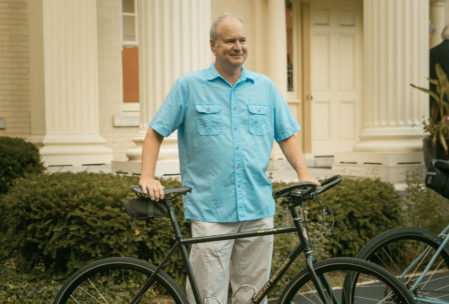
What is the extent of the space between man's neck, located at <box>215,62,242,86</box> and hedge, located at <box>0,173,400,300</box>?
1643 mm

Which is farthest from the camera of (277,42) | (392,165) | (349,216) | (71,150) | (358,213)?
(277,42)

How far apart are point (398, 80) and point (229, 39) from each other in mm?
6167

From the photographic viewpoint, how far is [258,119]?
3.23 metres

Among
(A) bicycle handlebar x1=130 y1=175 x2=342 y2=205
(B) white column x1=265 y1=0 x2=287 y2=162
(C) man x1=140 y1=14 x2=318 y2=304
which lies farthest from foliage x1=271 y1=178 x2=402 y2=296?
(B) white column x1=265 y1=0 x2=287 y2=162

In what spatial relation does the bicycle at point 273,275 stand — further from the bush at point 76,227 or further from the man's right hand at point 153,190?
the bush at point 76,227

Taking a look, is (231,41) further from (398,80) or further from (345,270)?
(398,80)

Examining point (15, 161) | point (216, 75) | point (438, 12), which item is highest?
point (438, 12)

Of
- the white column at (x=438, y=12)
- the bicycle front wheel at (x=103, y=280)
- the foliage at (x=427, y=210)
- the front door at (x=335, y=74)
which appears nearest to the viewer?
the bicycle front wheel at (x=103, y=280)

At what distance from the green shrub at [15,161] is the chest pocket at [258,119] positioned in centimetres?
514

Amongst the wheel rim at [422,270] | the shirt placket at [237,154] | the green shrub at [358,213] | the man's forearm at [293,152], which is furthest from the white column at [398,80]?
the shirt placket at [237,154]

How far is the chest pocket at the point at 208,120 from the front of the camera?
124 inches

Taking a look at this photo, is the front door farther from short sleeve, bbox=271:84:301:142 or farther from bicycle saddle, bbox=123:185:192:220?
bicycle saddle, bbox=123:185:192:220

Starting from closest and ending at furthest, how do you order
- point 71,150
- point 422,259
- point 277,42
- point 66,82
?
1. point 422,259
2. point 71,150
3. point 66,82
4. point 277,42

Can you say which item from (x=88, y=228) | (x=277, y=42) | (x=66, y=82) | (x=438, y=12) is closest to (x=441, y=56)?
(x=277, y=42)
